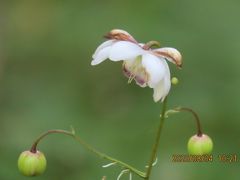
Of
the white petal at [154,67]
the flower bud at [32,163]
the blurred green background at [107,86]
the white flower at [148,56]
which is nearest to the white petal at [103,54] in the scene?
the white flower at [148,56]

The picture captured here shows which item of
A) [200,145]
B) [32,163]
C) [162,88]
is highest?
[162,88]

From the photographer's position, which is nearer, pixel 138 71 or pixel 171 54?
pixel 171 54

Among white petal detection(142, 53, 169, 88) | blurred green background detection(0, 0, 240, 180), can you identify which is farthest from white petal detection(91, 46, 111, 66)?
blurred green background detection(0, 0, 240, 180)

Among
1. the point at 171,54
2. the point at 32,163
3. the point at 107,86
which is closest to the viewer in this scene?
the point at 171,54

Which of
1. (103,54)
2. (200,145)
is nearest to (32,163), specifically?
(103,54)

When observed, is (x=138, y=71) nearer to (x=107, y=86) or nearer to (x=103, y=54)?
(x=103, y=54)

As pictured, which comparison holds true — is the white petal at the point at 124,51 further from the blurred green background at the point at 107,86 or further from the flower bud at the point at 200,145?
the blurred green background at the point at 107,86

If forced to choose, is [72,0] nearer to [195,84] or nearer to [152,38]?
[152,38]
